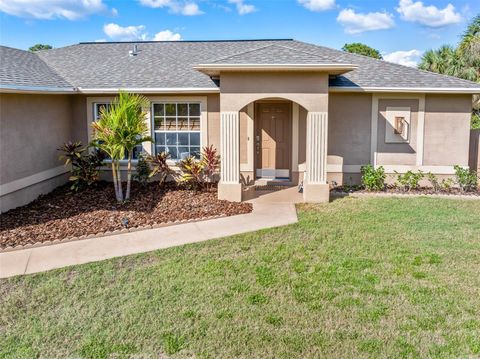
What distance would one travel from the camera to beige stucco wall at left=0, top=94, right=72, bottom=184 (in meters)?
9.94

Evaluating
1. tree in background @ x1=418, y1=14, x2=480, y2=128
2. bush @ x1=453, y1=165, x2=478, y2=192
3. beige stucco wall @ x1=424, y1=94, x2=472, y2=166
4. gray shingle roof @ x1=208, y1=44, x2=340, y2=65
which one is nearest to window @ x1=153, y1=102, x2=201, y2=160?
gray shingle roof @ x1=208, y1=44, x2=340, y2=65

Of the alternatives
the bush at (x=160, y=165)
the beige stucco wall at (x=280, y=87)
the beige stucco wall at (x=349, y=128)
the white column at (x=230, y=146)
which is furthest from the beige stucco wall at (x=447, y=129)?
the bush at (x=160, y=165)

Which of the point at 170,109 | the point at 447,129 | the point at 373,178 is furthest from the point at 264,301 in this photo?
the point at 447,129

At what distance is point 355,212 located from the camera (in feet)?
33.2

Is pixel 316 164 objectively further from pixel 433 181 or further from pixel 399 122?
pixel 433 181

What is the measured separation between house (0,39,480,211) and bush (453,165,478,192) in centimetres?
36

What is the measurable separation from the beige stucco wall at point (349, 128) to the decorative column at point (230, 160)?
313 cm

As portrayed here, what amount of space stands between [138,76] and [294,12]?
12.2 meters

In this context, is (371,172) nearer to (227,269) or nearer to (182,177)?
(182,177)

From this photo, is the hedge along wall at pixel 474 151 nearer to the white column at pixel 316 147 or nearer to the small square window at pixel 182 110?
the white column at pixel 316 147

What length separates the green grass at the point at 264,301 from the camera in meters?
4.74

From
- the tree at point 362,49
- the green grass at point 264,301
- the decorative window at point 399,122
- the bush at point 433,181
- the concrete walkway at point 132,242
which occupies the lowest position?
the green grass at point 264,301

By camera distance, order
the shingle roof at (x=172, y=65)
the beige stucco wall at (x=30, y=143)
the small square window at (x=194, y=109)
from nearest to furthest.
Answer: the beige stucco wall at (x=30, y=143) → the shingle roof at (x=172, y=65) → the small square window at (x=194, y=109)

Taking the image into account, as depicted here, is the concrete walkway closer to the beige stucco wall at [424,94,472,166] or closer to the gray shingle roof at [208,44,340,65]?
the gray shingle roof at [208,44,340,65]
